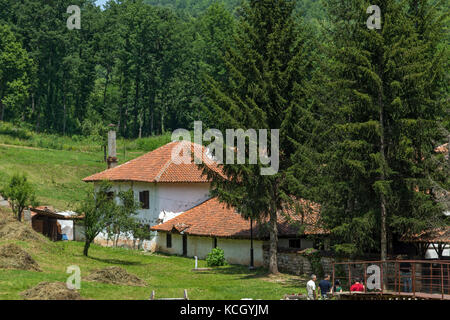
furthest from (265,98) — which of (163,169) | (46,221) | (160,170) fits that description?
(46,221)

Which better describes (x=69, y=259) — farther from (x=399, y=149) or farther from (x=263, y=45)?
(x=399, y=149)

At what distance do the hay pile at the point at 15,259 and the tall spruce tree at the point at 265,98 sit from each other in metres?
11.7

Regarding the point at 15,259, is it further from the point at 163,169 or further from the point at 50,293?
the point at 163,169

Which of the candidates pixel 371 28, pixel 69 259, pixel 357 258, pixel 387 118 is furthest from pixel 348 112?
pixel 69 259

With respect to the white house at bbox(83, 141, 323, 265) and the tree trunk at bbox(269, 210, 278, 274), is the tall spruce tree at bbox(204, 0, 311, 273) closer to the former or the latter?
the tree trunk at bbox(269, 210, 278, 274)

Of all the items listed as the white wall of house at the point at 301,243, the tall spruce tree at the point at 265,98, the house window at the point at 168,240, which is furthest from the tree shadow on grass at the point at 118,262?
the white wall of house at the point at 301,243

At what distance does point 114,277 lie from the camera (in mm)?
30500

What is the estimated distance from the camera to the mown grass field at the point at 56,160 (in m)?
69.0

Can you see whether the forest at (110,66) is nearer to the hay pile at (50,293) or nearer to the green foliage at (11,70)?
the green foliage at (11,70)

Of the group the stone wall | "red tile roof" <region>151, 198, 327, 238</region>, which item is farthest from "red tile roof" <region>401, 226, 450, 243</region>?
"red tile roof" <region>151, 198, 327, 238</region>

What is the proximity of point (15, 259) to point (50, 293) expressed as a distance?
8675mm

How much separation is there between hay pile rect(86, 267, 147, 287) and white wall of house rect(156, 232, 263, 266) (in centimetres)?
1239

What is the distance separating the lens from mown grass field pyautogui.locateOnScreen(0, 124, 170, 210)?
69.0 meters

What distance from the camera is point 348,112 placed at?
33.0 metres
